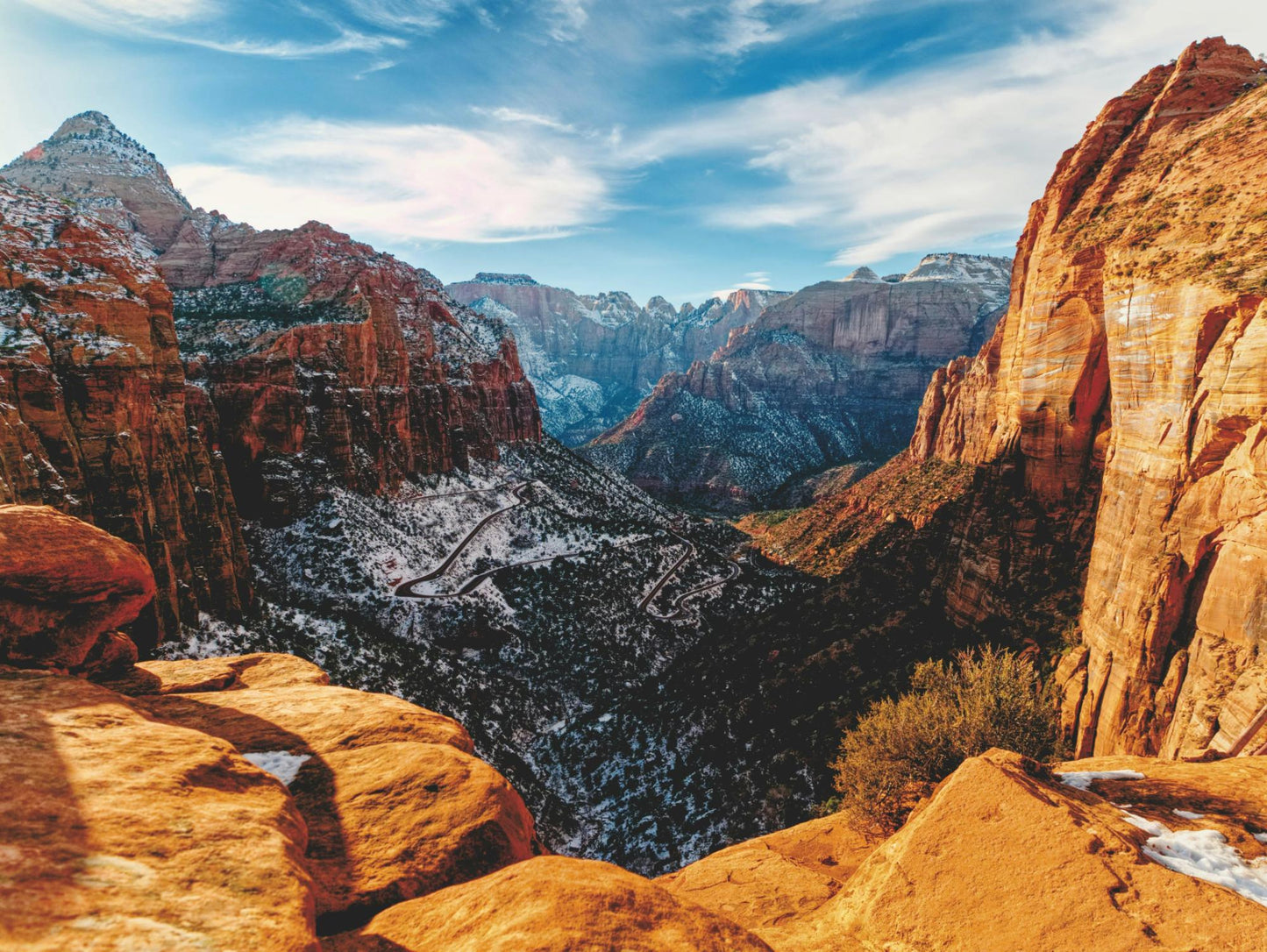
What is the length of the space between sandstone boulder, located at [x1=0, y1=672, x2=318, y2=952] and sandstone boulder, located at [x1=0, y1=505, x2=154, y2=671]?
2542mm

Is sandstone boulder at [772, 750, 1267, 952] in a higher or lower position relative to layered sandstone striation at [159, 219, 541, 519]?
lower

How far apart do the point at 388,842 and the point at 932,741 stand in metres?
12.4

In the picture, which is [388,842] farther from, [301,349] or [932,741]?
[301,349]

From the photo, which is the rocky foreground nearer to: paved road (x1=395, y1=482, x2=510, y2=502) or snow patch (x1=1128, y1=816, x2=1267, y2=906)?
snow patch (x1=1128, y1=816, x2=1267, y2=906)

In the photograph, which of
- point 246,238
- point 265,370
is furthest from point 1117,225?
point 246,238

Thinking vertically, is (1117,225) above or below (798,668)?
above

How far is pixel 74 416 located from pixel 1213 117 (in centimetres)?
5509

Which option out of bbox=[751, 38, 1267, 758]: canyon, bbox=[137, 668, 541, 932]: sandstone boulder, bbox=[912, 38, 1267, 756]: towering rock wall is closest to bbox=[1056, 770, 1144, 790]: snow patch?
bbox=[751, 38, 1267, 758]: canyon

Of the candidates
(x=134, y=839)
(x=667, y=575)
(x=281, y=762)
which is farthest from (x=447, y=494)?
(x=134, y=839)

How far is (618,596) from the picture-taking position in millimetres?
60375

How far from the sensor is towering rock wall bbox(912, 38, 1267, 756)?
15.8m

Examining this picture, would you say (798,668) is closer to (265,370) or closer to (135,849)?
(135,849)

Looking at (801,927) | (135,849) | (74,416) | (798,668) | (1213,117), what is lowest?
(798,668)

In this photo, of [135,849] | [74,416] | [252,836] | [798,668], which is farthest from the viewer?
[798,668]
